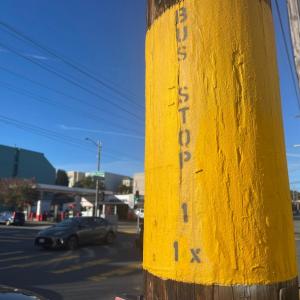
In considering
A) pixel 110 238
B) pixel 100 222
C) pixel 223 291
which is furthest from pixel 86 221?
pixel 223 291

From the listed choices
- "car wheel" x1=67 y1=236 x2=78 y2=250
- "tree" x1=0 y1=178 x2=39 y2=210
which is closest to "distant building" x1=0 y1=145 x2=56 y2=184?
"tree" x1=0 y1=178 x2=39 y2=210

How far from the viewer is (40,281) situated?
412 inches

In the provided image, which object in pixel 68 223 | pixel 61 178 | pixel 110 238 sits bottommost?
pixel 110 238

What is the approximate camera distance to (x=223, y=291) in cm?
157

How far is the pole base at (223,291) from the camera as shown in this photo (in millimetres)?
Result: 1558

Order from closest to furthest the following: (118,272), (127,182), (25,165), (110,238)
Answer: (118,272) → (110,238) → (25,165) → (127,182)

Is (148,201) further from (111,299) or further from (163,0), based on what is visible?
(111,299)

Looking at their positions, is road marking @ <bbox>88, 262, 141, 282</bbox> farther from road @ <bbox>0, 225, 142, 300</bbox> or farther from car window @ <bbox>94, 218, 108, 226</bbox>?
car window @ <bbox>94, 218, 108, 226</bbox>

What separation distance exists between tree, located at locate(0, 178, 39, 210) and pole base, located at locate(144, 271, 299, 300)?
55373 millimetres

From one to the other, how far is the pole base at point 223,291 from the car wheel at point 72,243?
18722 mm

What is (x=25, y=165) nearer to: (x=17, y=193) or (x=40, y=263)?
(x=17, y=193)

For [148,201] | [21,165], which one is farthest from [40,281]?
[21,165]

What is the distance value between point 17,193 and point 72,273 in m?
45.0

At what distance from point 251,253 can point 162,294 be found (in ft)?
1.31
